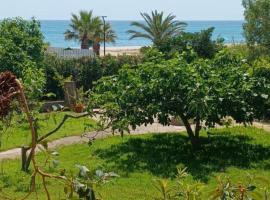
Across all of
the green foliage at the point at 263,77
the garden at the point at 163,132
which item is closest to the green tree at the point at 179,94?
the garden at the point at 163,132

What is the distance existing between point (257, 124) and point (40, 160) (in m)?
7.87

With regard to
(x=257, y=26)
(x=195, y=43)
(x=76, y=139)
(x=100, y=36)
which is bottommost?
(x=76, y=139)

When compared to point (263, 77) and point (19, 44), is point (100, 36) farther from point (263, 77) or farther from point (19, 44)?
point (263, 77)

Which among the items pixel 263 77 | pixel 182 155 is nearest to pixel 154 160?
pixel 182 155

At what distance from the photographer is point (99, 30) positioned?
163 feet

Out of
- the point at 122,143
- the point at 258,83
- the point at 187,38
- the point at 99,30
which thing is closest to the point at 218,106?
the point at 258,83

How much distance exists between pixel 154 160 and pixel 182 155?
0.79 metres

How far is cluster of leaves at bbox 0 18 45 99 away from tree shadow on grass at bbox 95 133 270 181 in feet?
25.0

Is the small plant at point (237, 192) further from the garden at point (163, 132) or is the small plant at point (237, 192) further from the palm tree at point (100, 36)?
the palm tree at point (100, 36)

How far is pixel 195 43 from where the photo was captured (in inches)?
768

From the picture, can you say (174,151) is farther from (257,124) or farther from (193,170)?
(257,124)

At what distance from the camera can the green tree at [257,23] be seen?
25.7 meters

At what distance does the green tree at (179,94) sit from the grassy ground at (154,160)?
72 centimetres

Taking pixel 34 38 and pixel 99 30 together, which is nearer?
pixel 34 38
